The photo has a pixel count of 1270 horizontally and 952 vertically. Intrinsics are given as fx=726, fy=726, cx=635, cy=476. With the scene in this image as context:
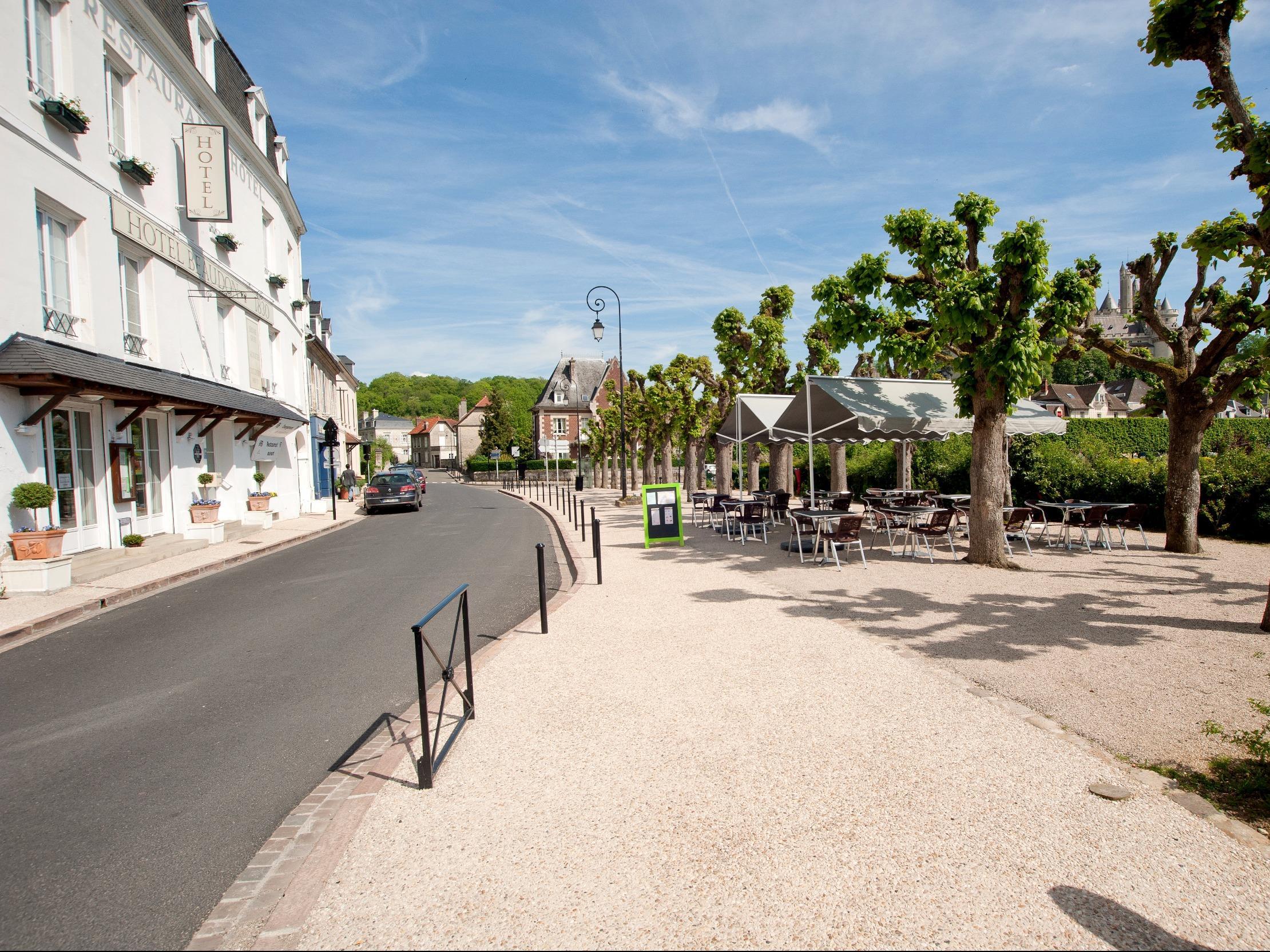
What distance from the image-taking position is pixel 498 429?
7712cm

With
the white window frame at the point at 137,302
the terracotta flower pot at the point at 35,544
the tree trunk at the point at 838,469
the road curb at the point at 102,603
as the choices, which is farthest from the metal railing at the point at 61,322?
the tree trunk at the point at 838,469

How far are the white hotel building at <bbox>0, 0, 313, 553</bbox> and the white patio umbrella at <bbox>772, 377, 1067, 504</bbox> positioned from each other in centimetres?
1128

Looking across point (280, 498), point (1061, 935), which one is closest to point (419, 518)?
point (280, 498)

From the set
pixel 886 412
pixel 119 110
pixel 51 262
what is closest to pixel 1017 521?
pixel 886 412

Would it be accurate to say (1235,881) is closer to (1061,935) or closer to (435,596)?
(1061,935)

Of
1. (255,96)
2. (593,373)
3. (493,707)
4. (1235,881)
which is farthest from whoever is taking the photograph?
(593,373)

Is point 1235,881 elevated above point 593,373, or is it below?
below

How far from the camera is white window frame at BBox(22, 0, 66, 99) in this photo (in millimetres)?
10938

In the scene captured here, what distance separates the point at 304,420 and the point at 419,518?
14.9 ft

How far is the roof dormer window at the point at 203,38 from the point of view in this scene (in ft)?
55.8

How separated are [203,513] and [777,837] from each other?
52.6 ft

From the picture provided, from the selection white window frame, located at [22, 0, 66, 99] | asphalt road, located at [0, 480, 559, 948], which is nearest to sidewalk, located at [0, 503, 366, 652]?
asphalt road, located at [0, 480, 559, 948]

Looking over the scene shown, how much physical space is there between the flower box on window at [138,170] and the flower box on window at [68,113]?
1.37m

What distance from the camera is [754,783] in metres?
3.89
